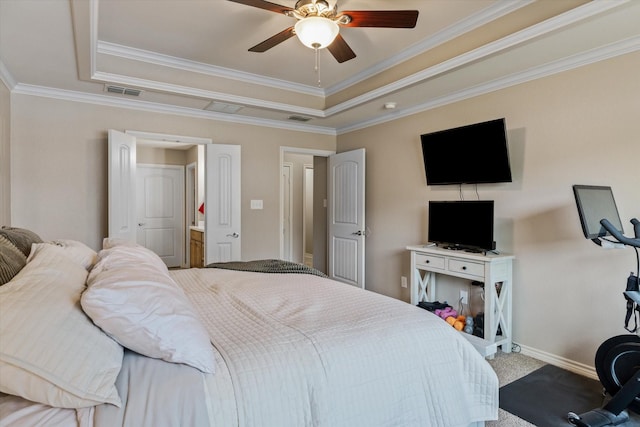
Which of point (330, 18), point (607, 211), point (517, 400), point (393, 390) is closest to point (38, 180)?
point (330, 18)

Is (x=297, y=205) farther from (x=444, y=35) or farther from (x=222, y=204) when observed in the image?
(x=444, y=35)

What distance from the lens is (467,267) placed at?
3.21 meters

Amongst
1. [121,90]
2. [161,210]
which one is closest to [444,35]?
[121,90]

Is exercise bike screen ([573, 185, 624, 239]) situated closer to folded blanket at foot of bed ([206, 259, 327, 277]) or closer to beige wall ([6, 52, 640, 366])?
beige wall ([6, 52, 640, 366])

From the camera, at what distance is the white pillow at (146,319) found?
1100mm

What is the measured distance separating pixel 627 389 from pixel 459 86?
2.68 metres

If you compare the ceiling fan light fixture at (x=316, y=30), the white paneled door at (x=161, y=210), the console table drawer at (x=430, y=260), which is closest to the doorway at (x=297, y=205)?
the white paneled door at (x=161, y=210)

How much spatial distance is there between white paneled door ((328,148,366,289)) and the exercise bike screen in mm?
2696

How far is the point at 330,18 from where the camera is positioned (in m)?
2.26

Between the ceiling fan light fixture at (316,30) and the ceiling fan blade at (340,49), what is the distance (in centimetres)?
16

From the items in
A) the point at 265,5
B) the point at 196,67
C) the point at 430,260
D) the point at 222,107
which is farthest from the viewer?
the point at 222,107

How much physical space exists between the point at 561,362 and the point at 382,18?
295 centimetres

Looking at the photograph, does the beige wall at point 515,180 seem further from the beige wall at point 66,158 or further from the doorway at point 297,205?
the doorway at point 297,205

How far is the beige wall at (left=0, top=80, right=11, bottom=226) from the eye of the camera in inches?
124
